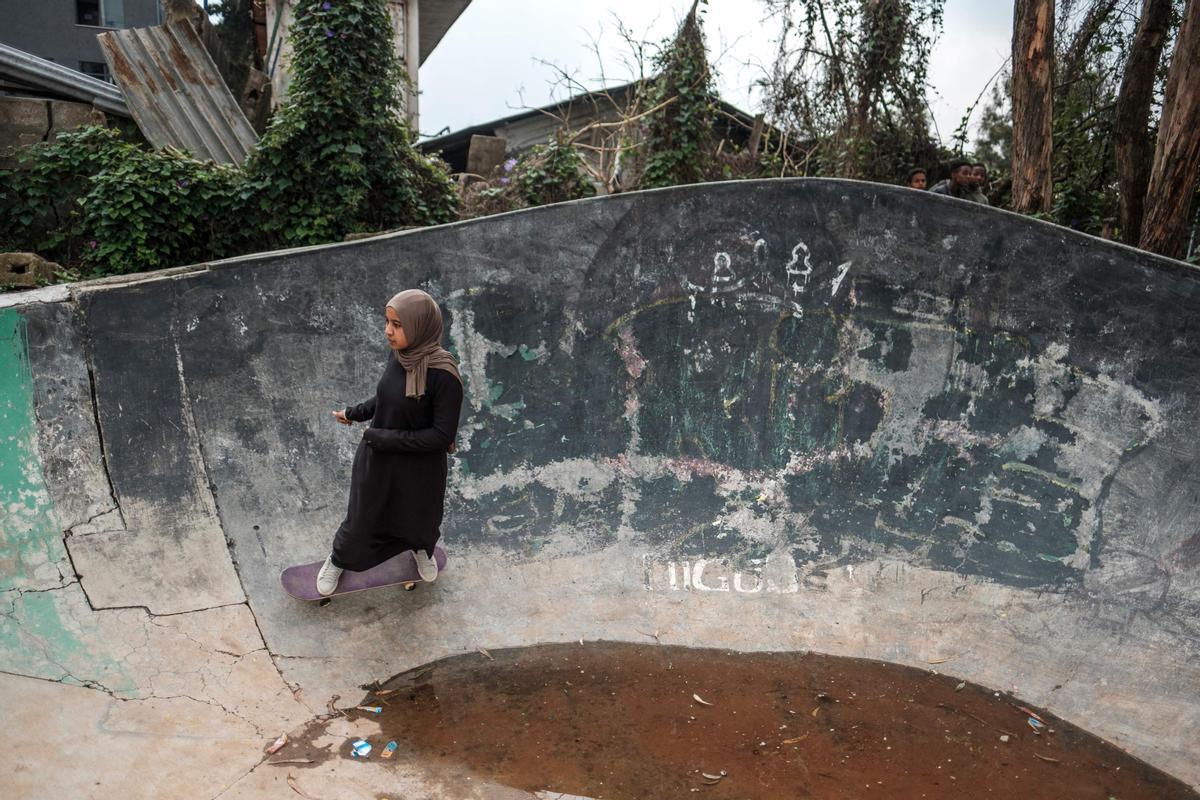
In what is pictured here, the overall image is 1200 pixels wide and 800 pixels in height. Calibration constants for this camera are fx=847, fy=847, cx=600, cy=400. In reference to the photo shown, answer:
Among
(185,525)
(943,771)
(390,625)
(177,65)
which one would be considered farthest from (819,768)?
(177,65)

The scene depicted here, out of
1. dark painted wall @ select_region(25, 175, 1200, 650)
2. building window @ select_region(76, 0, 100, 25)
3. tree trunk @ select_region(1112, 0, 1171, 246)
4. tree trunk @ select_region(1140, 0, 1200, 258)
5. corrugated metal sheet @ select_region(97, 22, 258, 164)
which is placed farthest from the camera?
building window @ select_region(76, 0, 100, 25)

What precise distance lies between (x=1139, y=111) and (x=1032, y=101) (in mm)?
1227

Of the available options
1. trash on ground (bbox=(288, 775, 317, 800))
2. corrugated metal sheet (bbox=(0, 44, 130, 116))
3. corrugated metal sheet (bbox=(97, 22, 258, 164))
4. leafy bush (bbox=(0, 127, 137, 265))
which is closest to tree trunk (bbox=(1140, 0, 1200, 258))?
trash on ground (bbox=(288, 775, 317, 800))

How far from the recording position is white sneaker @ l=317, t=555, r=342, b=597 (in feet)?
12.3

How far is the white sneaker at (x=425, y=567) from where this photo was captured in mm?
3893

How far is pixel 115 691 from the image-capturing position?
3.30 m

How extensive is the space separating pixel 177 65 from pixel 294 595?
655 cm

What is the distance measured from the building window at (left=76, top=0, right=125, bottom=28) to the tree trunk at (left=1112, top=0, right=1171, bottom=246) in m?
18.4

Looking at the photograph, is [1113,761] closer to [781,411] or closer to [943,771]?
[943,771]

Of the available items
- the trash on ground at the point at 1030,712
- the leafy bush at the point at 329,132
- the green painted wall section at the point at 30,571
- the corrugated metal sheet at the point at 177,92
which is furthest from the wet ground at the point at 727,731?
the corrugated metal sheet at the point at 177,92

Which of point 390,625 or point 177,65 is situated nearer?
point 390,625

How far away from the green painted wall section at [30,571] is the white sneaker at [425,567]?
1.23m

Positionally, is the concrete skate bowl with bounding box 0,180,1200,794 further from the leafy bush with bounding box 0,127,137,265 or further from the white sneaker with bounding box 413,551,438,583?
the leafy bush with bounding box 0,127,137,265

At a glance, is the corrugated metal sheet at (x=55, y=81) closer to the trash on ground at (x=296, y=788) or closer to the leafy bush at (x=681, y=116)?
the leafy bush at (x=681, y=116)
